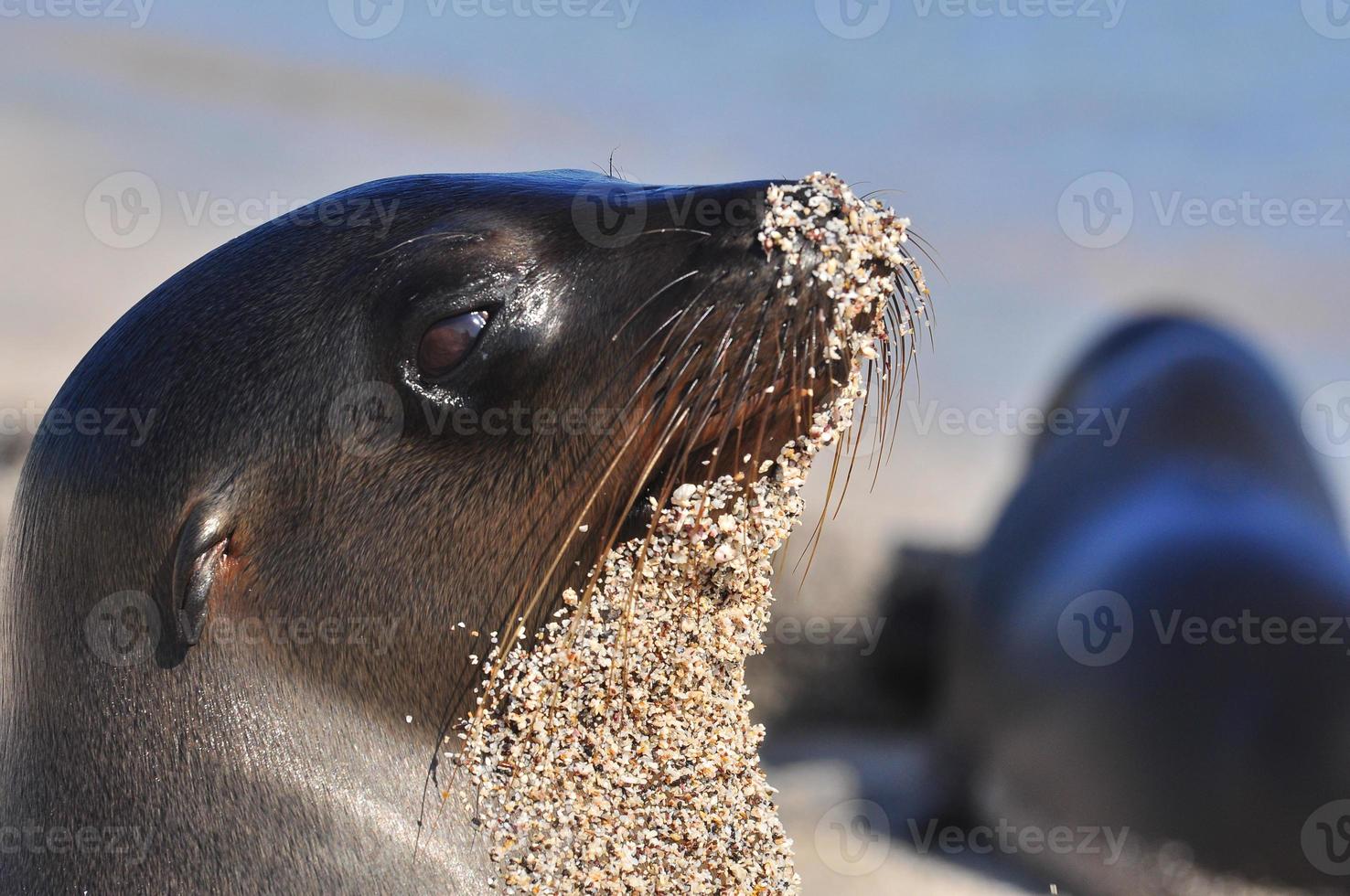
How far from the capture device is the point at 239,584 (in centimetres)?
215

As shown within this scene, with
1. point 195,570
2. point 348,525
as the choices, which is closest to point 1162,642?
point 348,525

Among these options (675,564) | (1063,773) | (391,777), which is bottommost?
(1063,773)

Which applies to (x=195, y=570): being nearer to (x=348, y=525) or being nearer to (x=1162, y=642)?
(x=348, y=525)

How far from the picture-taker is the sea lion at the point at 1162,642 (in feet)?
19.0

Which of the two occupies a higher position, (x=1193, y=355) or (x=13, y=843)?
(x=1193, y=355)

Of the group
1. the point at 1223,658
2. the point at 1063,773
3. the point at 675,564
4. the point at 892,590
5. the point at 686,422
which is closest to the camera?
the point at 686,422

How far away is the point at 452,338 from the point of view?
207 centimetres

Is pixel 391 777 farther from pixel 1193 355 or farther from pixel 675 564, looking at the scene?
pixel 1193 355

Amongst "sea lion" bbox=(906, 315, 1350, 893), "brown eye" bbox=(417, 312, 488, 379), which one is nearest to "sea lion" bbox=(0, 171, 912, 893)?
"brown eye" bbox=(417, 312, 488, 379)

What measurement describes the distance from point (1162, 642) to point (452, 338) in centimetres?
554

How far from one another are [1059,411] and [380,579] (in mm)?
7943

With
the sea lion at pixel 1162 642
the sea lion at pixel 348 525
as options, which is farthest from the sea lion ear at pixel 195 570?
the sea lion at pixel 1162 642

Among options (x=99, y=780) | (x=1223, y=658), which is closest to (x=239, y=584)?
(x=99, y=780)

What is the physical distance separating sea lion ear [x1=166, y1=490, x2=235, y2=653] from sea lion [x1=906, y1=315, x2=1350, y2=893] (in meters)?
5.27
